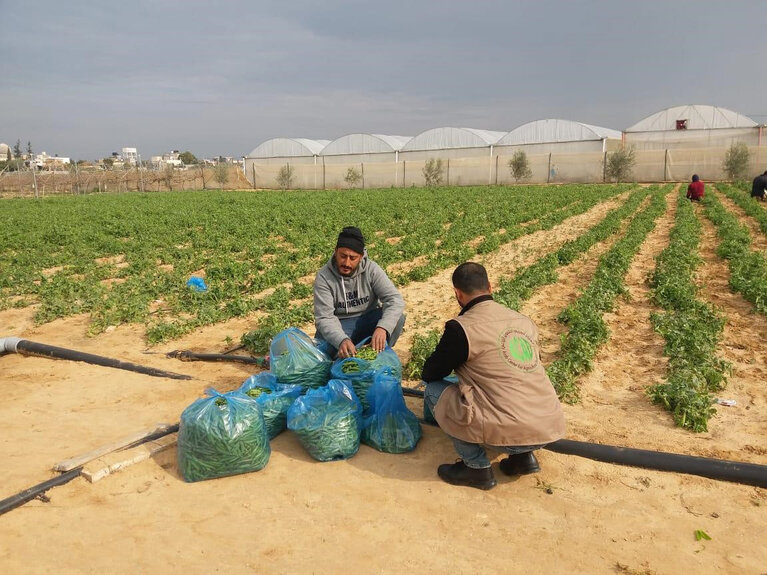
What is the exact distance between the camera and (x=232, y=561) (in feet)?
10.2

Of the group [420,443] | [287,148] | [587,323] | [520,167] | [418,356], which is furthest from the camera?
[287,148]

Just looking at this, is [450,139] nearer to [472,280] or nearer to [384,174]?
[384,174]

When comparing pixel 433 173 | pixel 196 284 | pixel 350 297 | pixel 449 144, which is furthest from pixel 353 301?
pixel 449 144

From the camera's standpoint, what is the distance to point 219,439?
3.86 meters

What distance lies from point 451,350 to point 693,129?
51.5 metres

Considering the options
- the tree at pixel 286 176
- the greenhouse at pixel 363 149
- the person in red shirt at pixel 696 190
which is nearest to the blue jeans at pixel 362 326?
the person in red shirt at pixel 696 190

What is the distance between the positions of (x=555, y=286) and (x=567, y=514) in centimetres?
689

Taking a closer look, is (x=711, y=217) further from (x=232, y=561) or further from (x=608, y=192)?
(x=232, y=561)

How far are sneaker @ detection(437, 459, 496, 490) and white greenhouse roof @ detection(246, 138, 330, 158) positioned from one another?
5629 centimetres

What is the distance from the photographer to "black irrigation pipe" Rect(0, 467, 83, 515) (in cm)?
357

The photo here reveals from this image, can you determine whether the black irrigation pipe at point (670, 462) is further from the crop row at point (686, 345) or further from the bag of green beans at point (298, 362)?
the bag of green beans at point (298, 362)

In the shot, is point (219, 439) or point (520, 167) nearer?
point (219, 439)

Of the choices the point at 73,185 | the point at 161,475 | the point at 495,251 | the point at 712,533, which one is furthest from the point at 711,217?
the point at 73,185

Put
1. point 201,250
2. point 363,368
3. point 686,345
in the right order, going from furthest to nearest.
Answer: point 201,250 < point 686,345 < point 363,368
